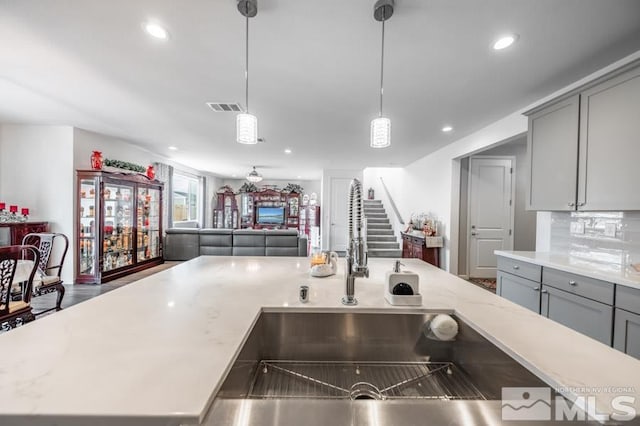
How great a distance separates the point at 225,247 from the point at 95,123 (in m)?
2.93

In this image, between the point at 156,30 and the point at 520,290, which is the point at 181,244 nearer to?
the point at 156,30

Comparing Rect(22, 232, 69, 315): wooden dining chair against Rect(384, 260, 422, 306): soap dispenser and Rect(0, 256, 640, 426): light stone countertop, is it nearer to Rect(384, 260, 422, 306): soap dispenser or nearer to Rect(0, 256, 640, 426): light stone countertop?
Rect(0, 256, 640, 426): light stone countertop

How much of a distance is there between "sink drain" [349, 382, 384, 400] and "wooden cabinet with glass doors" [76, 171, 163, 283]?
191 inches

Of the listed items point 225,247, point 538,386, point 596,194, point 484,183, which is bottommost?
point 225,247

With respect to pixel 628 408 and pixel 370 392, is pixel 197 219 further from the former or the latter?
pixel 628 408

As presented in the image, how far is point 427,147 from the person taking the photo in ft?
16.0

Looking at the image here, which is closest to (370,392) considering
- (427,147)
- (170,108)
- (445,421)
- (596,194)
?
(445,421)

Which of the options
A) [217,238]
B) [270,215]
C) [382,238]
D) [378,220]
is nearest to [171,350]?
[217,238]

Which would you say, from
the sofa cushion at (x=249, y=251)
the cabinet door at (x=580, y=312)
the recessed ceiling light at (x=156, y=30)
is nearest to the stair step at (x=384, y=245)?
the sofa cushion at (x=249, y=251)

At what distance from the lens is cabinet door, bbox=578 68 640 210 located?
1.80 meters

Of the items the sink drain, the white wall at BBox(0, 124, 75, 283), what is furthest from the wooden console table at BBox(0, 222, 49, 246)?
the sink drain

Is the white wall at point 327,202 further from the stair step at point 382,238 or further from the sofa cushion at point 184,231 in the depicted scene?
the sofa cushion at point 184,231

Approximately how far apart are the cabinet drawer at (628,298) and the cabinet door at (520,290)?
59 cm

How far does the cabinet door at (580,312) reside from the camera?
1694 millimetres
